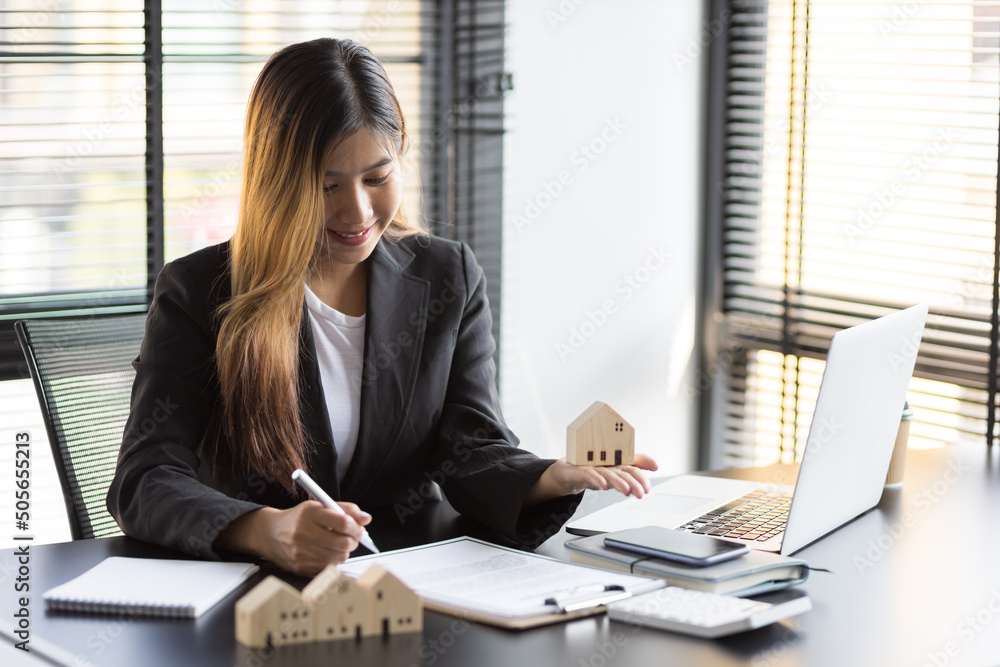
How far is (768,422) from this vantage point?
3.54 m

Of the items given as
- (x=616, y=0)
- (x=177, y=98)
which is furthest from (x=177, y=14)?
(x=616, y=0)

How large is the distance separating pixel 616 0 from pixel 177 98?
4.20 ft

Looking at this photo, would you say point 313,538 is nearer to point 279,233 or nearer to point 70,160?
point 279,233

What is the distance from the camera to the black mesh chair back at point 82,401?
6.22 ft

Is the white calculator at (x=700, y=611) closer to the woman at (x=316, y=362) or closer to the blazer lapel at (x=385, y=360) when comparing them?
the woman at (x=316, y=362)

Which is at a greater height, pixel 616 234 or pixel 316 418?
pixel 616 234

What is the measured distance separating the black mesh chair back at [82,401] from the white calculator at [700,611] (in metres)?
1.03

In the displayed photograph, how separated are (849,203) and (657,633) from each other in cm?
221

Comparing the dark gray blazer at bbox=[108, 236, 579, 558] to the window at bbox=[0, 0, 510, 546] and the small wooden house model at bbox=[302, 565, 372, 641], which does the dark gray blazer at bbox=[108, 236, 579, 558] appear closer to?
the small wooden house model at bbox=[302, 565, 372, 641]

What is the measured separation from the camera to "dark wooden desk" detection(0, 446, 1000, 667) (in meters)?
1.19

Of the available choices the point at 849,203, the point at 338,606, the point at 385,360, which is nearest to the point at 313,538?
the point at 338,606

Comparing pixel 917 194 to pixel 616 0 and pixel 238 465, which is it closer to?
pixel 616 0

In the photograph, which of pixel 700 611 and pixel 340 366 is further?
pixel 340 366

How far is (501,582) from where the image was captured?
1387 mm
